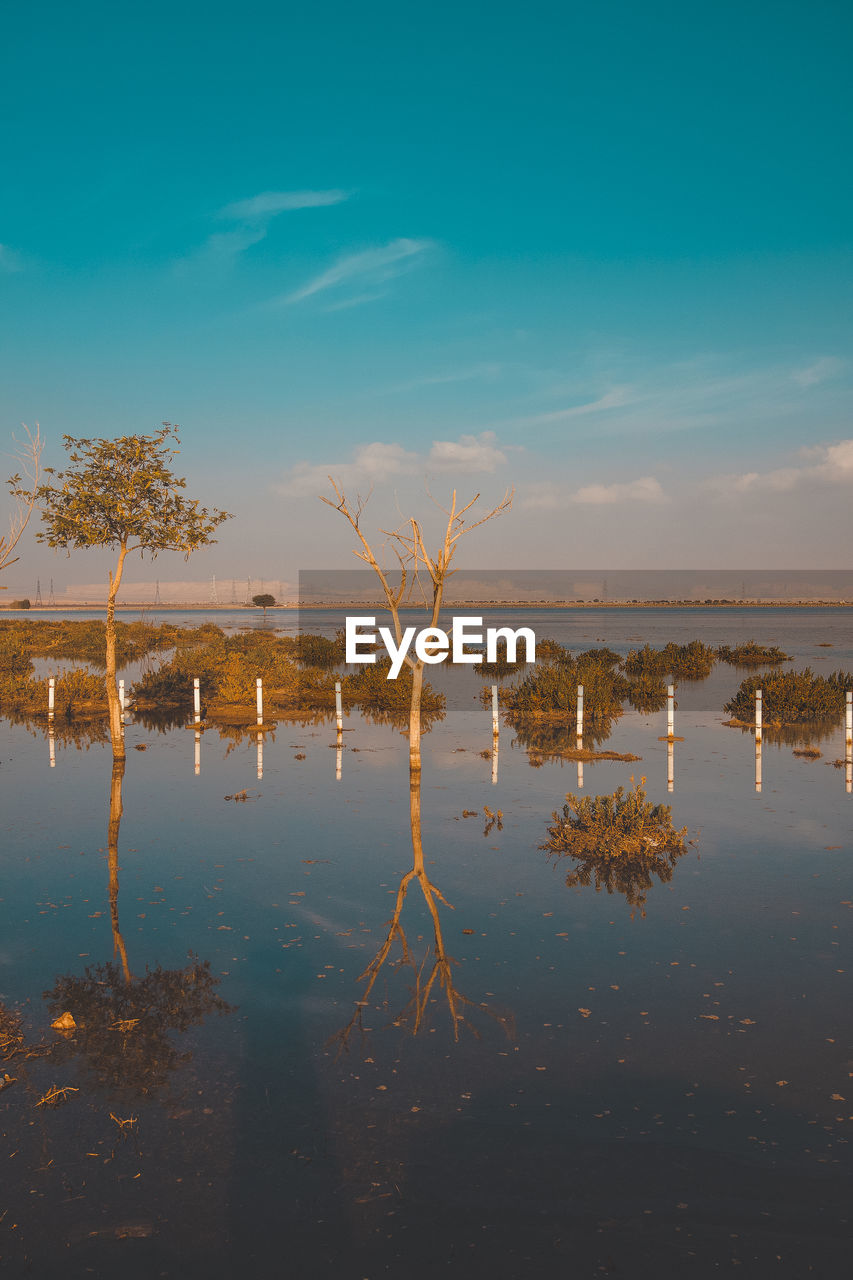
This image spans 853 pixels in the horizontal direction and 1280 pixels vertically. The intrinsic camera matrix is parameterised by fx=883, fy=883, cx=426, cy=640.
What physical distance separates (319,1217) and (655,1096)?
96.2 inches

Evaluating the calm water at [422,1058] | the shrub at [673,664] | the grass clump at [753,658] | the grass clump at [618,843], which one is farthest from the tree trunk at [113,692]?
the grass clump at [753,658]

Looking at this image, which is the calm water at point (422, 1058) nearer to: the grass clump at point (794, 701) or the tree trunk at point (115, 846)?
the tree trunk at point (115, 846)

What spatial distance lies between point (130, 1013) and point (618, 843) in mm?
7333

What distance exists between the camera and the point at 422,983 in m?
7.82

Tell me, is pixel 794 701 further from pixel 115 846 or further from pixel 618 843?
pixel 115 846

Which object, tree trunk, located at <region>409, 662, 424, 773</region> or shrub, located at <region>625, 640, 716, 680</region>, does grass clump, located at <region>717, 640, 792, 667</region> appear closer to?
shrub, located at <region>625, 640, 716, 680</region>

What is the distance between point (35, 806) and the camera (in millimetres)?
15023

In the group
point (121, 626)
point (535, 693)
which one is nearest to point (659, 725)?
point (535, 693)

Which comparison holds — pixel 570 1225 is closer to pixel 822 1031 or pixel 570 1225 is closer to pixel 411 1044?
pixel 411 1044

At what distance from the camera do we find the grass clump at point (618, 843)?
11.3 m

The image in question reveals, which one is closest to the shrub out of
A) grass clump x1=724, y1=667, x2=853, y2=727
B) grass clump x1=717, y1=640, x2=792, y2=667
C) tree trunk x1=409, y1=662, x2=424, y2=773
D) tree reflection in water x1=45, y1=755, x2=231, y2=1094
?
grass clump x1=717, y1=640, x2=792, y2=667

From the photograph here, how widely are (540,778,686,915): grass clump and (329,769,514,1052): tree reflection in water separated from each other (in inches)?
91.2

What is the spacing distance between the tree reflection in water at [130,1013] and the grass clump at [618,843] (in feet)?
16.8

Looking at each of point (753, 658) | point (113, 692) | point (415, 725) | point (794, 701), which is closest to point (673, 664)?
point (753, 658)
